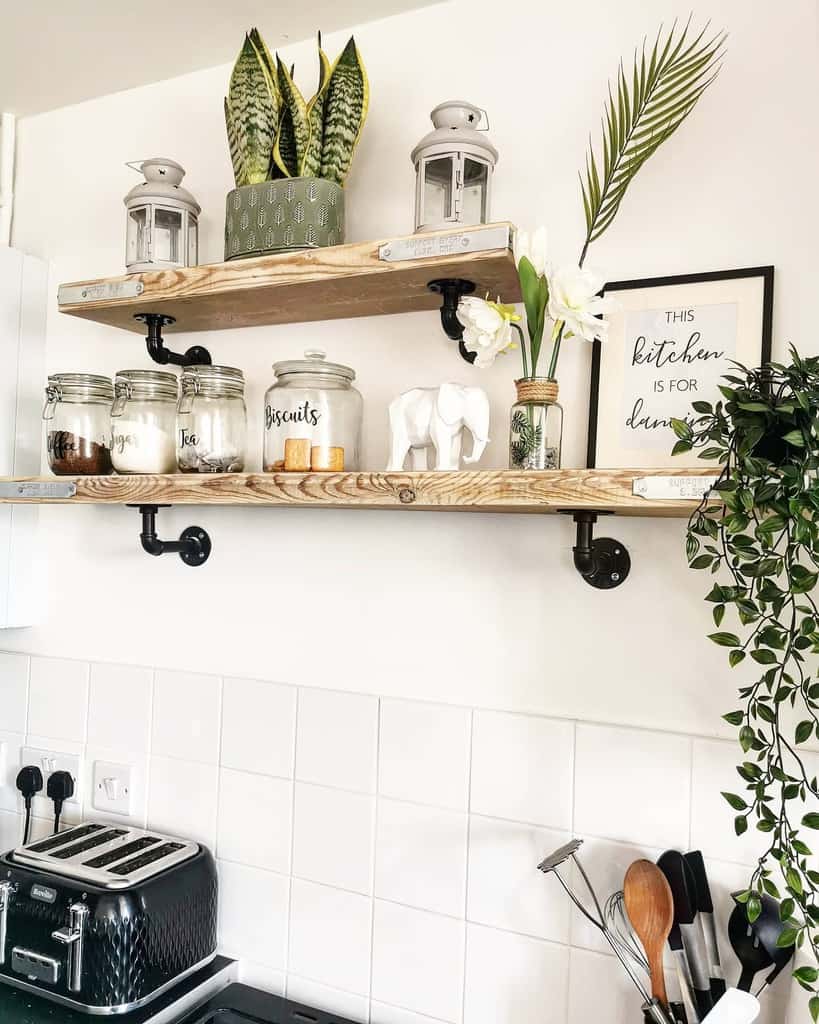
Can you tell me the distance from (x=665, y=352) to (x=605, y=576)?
324 mm

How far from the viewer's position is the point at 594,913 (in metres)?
1.25

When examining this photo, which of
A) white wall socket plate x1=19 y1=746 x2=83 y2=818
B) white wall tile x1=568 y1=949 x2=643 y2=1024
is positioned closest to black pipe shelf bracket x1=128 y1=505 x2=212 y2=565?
white wall socket plate x1=19 y1=746 x2=83 y2=818

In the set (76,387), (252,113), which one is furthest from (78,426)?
(252,113)

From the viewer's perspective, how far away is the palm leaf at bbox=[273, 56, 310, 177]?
1364mm

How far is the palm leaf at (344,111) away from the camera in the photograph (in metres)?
1.34

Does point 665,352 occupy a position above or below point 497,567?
above

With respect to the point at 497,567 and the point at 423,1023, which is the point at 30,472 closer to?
the point at 497,567

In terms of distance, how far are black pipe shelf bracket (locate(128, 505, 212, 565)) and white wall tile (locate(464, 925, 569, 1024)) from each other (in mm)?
774

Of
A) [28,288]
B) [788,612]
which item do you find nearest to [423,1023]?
[788,612]

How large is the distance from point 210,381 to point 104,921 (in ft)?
2.76

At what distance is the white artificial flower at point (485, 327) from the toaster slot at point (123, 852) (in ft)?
3.32

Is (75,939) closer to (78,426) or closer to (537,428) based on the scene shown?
(78,426)

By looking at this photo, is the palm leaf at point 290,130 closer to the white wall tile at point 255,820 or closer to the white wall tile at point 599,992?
the white wall tile at point 255,820

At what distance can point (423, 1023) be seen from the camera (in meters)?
1.36
